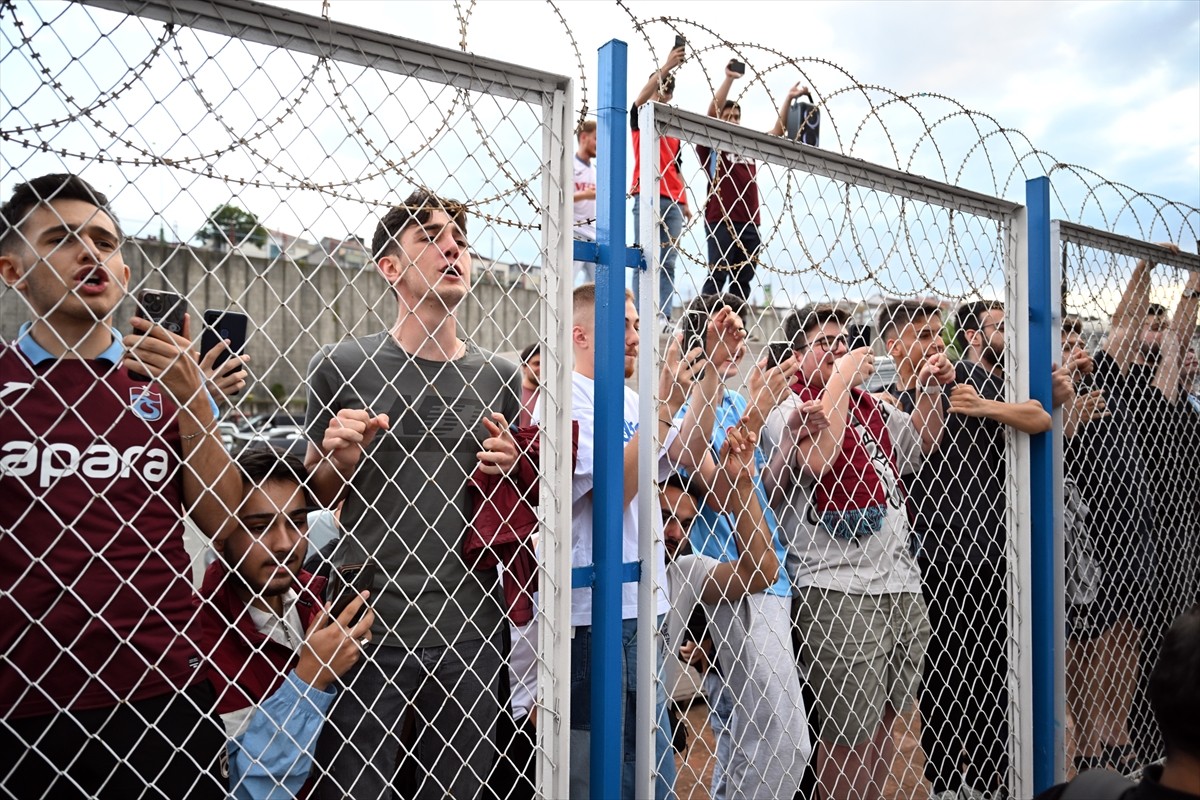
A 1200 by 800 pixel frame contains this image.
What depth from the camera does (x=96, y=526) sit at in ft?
5.42

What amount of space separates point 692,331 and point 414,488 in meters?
0.82

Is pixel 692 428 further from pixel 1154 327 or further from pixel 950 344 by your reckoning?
pixel 1154 327

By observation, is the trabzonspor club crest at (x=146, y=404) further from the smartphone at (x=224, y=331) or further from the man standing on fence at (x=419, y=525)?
the man standing on fence at (x=419, y=525)

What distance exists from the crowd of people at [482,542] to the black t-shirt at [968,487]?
17 mm

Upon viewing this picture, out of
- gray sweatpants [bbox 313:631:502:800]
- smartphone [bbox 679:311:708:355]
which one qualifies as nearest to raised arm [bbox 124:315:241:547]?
gray sweatpants [bbox 313:631:502:800]

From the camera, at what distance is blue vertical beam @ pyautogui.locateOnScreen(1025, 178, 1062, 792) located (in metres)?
2.92

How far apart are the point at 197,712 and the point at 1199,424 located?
4.36 metres

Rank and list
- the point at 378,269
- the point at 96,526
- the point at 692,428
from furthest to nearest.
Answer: the point at 692,428, the point at 378,269, the point at 96,526

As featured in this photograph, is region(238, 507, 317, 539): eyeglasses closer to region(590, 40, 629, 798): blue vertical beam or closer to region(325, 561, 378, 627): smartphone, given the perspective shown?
region(325, 561, 378, 627): smartphone

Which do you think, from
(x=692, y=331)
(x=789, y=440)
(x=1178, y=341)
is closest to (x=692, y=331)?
(x=692, y=331)

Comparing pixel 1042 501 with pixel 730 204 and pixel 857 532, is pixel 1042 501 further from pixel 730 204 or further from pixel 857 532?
pixel 730 204

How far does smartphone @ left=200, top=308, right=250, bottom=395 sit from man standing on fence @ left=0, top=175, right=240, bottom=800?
64 mm

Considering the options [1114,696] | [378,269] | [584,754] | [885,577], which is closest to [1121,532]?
[1114,696]

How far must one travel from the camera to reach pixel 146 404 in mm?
1741
